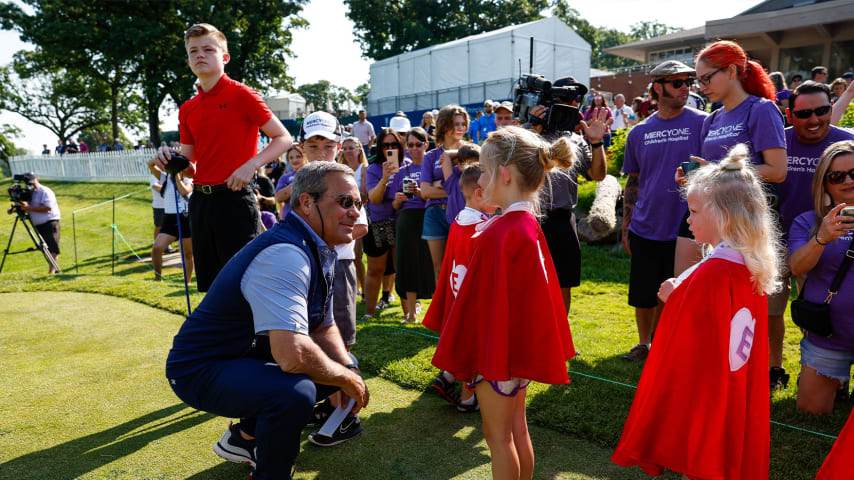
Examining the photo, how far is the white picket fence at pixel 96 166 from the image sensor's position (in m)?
24.8

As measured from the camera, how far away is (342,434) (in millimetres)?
3338

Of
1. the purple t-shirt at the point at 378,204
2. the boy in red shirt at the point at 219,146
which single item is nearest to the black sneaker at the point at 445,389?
the boy in red shirt at the point at 219,146

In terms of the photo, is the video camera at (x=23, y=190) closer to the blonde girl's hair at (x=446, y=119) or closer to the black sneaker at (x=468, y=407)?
the blonde girl's hair at (x=446, y=119)

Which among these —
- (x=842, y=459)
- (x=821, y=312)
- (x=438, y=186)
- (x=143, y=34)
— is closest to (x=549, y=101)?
(x=438, y=186)

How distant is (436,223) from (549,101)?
1.67m

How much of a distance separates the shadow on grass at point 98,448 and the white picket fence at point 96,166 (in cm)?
2276

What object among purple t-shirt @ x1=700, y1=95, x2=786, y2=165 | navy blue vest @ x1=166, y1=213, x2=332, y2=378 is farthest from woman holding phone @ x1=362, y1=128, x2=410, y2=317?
navy blue vest @ x1=166, y1=213, x2=332, y2=378

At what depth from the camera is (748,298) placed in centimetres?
230

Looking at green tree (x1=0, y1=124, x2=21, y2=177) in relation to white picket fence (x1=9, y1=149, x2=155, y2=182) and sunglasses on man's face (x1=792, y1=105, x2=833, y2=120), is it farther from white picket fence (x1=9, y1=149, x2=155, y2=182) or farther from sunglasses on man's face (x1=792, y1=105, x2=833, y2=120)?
sunglasses on man's face (x1=792, y1=105, x2=833, y2=120)

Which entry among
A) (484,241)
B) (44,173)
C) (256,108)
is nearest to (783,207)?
(484,241)

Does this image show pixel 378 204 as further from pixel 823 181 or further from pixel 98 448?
pixel 823 181

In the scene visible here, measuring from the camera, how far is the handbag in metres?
3.34

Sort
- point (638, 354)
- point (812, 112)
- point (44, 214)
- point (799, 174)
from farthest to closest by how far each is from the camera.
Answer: point (44, 214) < point (638, 354) < point (799, 174) < point (812, 112)

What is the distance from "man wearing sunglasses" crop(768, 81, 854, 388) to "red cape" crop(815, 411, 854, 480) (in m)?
1.84
